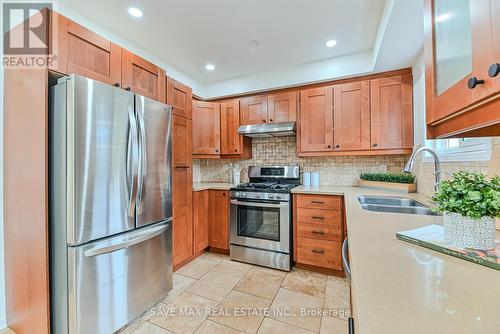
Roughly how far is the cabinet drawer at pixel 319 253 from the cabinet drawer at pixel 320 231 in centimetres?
4

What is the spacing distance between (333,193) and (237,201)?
1152 millimetres

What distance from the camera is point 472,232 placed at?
2.45ft

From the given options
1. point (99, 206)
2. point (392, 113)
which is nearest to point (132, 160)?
point (99, 206)

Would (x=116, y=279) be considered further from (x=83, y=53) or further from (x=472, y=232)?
(x=472, y=232)

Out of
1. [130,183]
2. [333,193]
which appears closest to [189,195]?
[130,183]

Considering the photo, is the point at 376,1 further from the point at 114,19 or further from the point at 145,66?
the point at 114,19

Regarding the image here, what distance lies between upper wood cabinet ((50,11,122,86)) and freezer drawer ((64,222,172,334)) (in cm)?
118

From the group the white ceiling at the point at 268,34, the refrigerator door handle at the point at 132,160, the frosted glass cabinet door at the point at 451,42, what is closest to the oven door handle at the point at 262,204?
the refrigerator door handle at the point at 132,160

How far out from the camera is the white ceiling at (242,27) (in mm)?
1819

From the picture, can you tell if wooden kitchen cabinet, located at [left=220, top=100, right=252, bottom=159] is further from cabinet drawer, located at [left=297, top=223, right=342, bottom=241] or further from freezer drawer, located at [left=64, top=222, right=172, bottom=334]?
freezer drawer, located at [left=64, top=222, right=172, bottom=334]

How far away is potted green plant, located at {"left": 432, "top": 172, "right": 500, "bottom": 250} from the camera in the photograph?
72cm

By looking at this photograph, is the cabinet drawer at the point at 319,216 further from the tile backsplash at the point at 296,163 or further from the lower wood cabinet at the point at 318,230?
the tile backsplash at the point at 296,163

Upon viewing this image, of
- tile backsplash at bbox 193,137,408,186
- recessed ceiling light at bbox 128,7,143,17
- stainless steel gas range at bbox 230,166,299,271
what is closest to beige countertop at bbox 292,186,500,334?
stainless steel gas range at bbox 230,166,299,271

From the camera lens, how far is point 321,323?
1.69 metres
